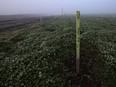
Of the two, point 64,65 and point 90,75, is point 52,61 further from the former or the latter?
point 90,75

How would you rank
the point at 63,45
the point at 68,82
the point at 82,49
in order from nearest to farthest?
the point at 68,82, the point at 82,49, the point at 63,45

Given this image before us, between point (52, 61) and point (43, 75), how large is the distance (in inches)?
49.7

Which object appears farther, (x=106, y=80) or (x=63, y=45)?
(x=63, y=45)

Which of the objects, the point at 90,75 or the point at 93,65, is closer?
the point at 90,75

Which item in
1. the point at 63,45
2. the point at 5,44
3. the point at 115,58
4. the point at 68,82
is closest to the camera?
the point at 68,82

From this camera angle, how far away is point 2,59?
9.37 metres

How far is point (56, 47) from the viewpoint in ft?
29.7

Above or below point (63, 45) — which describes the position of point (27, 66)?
below

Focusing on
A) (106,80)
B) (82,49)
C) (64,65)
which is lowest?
(106,80)

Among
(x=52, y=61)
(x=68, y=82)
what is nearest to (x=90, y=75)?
(x=68, y=82)

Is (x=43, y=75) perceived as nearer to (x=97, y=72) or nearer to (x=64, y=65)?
(x=64, y=65)

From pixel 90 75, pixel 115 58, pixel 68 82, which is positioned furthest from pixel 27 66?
pixel 115 58

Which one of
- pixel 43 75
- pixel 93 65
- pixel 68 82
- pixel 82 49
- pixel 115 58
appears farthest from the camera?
pixel 82 49

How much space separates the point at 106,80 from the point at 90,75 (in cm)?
82
